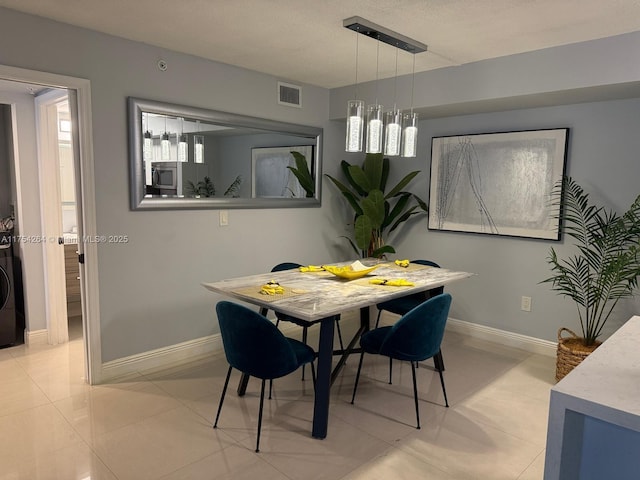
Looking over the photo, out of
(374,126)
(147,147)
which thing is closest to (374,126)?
(374,126)

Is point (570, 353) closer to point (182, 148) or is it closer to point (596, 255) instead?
point (596, 255)

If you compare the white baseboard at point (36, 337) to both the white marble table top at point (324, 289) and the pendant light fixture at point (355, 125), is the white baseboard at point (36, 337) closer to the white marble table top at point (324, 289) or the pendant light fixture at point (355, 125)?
the white marble table top at point (324, 289)

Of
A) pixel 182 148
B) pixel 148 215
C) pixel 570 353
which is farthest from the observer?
pixel 182 148

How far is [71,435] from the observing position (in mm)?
2441

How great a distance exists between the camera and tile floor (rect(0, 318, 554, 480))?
219 cm

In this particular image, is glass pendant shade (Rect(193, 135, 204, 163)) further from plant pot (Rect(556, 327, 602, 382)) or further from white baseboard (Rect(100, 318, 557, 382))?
plant pot (Rect(556, 327, 602, 382))

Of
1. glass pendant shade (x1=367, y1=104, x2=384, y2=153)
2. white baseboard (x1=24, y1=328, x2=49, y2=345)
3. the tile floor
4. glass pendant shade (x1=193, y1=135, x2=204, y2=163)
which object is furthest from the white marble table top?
white baseboard (x1=24, y1=328, x2=49, y2=345)

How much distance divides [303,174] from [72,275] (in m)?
2.60

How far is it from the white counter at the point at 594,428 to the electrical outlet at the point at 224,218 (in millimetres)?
2893

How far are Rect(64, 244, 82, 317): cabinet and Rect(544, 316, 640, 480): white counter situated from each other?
15.1 feet

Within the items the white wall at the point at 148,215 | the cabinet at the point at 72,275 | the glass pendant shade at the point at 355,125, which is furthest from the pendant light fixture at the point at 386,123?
the cabinet at the point at 72,275

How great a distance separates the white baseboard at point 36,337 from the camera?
3.75 meters

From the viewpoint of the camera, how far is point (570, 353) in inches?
121

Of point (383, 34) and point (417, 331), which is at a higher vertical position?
point (383, 34)
